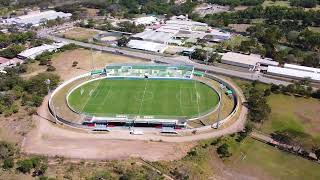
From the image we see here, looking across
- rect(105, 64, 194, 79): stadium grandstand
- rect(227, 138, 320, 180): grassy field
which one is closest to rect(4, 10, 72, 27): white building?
rect(105, 64, 194, 79): stadium grandstand

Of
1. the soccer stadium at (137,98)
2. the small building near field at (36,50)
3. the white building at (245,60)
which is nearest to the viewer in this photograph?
the soccer stadium at (137,98)

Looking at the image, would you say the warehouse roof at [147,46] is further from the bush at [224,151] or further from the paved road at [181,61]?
the bush at [224,151]

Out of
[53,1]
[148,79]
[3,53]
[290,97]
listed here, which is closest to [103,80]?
[148,79]

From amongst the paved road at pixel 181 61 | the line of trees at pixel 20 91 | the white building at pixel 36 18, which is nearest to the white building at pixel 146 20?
the paved road at pixel 181 61

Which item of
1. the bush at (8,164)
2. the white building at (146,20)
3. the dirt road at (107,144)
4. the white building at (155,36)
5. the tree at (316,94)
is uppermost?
the white building at (146,20)

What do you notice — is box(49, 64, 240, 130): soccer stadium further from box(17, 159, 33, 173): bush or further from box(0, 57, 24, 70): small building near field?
box(0, 57, 24, 70): small building near field

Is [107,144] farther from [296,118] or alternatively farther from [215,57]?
[215,57]
